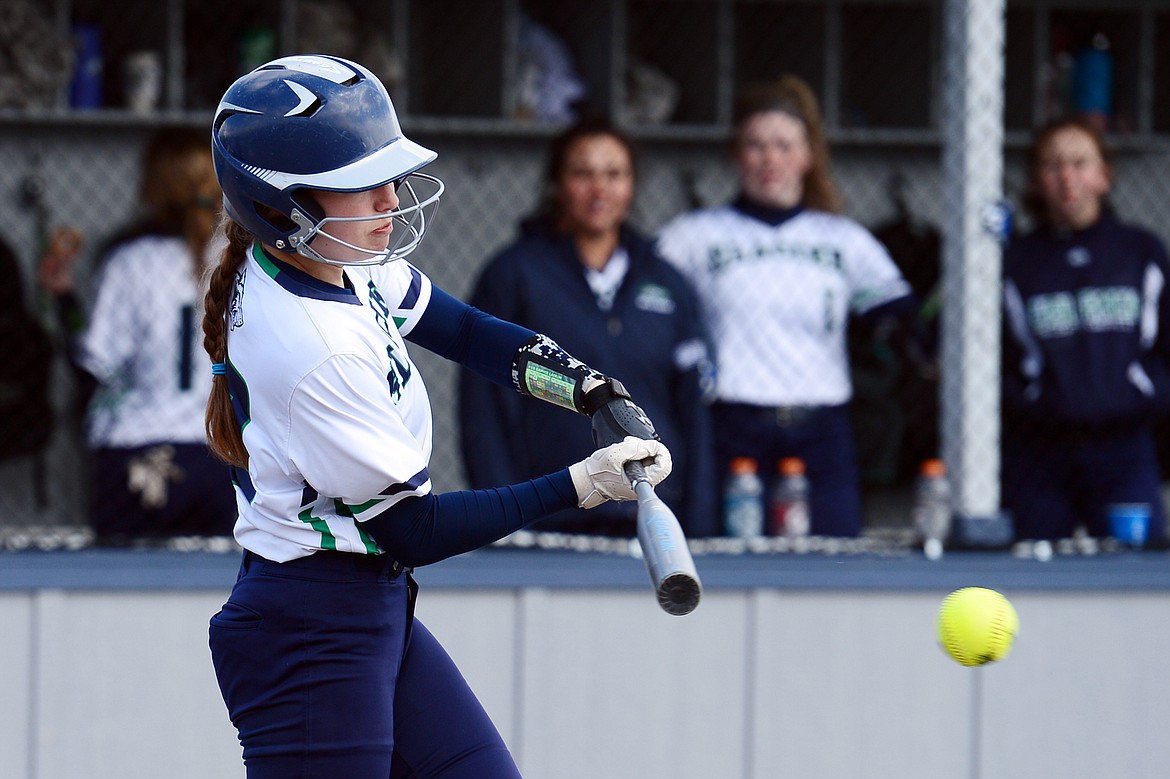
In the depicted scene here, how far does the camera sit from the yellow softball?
2.88 metres

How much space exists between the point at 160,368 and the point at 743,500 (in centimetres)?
161

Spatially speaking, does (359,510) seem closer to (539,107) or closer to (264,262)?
(264,262)

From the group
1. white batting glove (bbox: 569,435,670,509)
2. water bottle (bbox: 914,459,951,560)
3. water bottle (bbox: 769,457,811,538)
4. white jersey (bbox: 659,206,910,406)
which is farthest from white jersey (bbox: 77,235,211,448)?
white batting glove (bbox: 569,435,670,509)

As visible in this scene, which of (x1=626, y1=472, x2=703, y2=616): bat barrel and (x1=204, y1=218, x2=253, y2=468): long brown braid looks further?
(x1=204, y1=218, x2=253, y2=468): long brown braid

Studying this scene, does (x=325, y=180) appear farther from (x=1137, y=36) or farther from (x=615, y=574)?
(x=1137, y=36)

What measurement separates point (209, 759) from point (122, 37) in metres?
2.90

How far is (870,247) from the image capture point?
13.8ft

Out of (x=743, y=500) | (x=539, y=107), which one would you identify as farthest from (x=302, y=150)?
(x=539, y=107)

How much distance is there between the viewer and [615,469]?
7.02ft

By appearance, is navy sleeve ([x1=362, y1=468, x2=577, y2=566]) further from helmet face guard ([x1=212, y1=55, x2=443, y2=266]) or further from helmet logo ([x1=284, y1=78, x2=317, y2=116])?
helmet logo ([x1=284, y1=78, x2=317, y2=116])

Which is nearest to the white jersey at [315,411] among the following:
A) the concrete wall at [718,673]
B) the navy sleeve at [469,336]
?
the navy sleeve at [469,336]

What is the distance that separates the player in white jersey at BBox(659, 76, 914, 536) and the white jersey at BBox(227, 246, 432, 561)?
1.89 metres

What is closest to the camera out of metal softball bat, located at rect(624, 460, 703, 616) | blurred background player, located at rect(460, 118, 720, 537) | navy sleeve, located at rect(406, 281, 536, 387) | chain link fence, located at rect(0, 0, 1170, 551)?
metal softball bat, located at rect(624, 460, 703, 616)

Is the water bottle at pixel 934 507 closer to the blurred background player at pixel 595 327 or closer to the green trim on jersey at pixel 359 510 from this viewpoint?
the blurred background player at pixel 595 327
